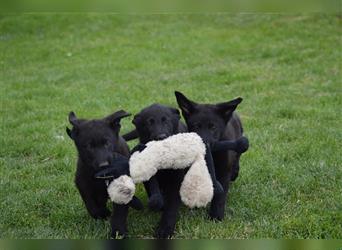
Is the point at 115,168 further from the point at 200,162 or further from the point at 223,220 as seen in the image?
the point at 223,220

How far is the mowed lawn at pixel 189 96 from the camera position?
4805 millimetres

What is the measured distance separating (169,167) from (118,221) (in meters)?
0.61

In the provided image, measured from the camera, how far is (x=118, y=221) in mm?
4344

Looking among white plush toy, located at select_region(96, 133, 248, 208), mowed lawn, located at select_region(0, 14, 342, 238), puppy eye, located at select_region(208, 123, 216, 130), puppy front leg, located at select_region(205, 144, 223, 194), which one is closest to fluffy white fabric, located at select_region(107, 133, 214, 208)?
white plush toy, located at select_region(96, 133, 248, 208)

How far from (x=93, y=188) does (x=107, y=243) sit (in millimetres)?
2010

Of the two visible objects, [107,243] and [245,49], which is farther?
[245,49]

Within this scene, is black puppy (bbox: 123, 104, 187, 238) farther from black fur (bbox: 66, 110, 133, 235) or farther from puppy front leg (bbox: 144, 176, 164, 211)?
black fur (bbox: 66, 110, 133, 235)

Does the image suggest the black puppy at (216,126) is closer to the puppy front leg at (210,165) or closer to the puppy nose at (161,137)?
the puppy front leg at (210,165)

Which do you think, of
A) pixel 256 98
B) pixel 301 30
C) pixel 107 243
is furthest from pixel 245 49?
pixel 107 243

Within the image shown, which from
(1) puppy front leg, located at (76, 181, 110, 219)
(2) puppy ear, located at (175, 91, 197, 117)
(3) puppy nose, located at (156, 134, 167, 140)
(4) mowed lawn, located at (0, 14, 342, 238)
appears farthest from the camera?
(4) mowed lawn, located at (0, 14, 342, 238)

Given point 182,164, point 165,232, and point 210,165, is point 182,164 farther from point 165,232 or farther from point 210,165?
point 165,232

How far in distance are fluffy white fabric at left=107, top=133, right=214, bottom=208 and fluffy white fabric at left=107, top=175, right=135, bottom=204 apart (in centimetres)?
2

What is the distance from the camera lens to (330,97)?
30.2ft

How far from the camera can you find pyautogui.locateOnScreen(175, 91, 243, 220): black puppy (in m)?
4.57
